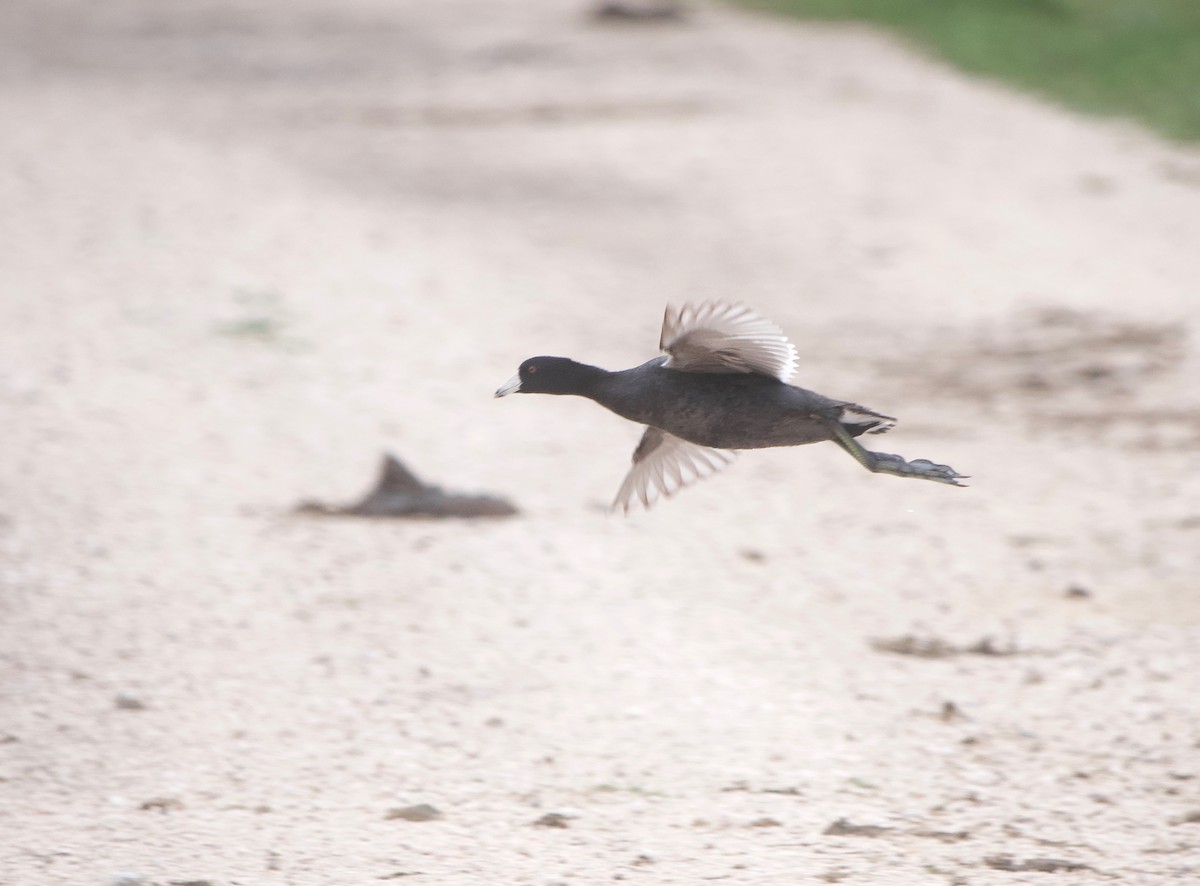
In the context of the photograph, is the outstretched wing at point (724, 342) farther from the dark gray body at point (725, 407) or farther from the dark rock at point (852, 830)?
the dark rock at point (852, 830)

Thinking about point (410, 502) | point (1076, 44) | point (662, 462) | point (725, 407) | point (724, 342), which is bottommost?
point (410, 502)

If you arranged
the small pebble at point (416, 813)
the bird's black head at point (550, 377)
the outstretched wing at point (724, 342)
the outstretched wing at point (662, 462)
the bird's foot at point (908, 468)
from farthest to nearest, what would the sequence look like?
1. the outstretched wing at point (662, 462)
2. the small pebble at point (416, 813)
3. the bird's black head at point (550, 377)
4. the bird's foot at point (908, 468)
5. the outstretched wing at point (724, 342)

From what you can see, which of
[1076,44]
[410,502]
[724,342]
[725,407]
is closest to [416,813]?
[725,407]

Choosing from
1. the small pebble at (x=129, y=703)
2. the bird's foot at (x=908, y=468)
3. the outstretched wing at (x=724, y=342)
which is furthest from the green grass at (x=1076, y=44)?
the small pebble at (x=129, y=703)

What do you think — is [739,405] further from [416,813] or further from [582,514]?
[582,514]

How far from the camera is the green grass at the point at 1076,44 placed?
1240 cm

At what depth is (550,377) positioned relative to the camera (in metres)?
3.71

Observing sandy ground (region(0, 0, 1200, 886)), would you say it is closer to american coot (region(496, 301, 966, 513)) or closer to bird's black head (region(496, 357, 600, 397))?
american coot (region(496, 301, 966, 513))

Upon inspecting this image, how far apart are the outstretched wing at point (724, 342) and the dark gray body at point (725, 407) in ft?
0.10

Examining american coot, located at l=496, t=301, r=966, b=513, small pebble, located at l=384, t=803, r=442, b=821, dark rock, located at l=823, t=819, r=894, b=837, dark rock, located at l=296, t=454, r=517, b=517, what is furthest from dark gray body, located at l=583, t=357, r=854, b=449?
dark rock, located at l=296, t=454, r=517, b=517

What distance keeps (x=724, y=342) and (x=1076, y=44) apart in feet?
39.0

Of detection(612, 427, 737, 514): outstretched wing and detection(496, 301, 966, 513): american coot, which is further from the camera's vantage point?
detection(612, 427, 737, 514): outstretched wing

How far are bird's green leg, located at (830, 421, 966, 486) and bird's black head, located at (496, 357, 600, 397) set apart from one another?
0.55 meters

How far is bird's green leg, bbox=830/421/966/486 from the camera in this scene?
348 cm
